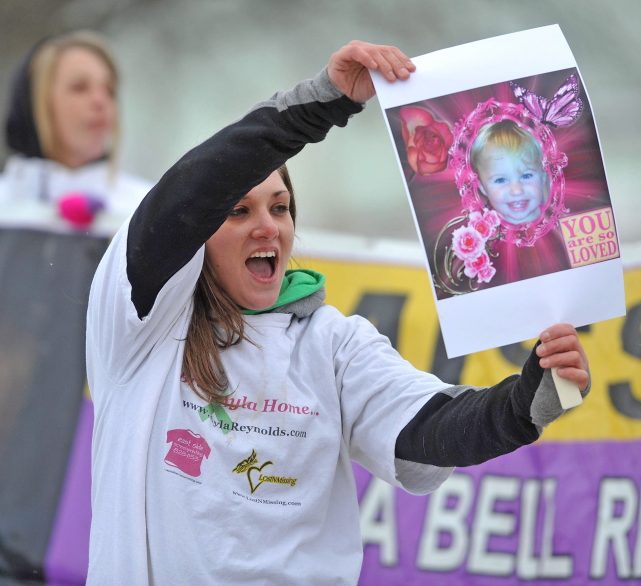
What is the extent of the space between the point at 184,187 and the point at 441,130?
1.11 ft

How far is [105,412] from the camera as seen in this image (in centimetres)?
154

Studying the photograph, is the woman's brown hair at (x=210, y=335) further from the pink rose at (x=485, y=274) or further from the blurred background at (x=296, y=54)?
the blurred background at (x=296, y=54)

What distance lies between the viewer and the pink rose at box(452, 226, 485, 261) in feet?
4.63

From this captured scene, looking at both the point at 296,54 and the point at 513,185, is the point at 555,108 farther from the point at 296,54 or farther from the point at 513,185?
the point at 296,54

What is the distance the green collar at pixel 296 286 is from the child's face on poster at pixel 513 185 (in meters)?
0.34

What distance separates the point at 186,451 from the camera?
58.8 inches

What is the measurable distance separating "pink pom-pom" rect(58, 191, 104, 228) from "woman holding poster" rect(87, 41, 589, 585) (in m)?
1.28

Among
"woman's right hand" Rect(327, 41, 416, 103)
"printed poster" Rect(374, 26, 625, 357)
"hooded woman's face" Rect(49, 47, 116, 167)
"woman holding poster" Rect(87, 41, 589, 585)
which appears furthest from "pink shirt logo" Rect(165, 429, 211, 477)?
"hooded woman's face" Rect(49, 47, 116, 167)

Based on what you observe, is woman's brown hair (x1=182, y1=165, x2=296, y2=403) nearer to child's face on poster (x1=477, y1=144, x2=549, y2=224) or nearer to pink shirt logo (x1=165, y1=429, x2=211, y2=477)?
pink shirt logo (x1=165, y1=429, x2=211, y2=477)

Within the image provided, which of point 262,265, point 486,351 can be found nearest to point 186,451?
point 262,265

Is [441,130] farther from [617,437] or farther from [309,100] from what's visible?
[617,437]

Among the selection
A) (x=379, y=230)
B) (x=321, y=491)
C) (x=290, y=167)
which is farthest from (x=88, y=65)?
(x=321, y=491)

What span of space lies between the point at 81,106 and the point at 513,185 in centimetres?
169

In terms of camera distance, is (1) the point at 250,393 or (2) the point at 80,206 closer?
(1) the point at 250,393
